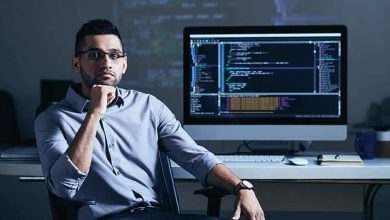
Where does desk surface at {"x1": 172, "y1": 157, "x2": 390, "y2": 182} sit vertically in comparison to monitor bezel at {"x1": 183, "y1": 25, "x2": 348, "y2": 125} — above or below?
below

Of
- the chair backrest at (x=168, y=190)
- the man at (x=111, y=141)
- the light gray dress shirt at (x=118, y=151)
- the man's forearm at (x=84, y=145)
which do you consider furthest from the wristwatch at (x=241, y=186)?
the man's forearm at (x=84, y=145)

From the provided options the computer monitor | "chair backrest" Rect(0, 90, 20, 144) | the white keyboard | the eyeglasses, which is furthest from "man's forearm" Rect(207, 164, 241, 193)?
"chair backrest" Rect(0, 90, 20, 144)

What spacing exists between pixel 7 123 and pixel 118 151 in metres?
1.23

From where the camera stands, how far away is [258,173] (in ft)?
8.20

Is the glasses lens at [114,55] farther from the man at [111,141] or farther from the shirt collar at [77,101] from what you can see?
the shirt collar at [77,101]

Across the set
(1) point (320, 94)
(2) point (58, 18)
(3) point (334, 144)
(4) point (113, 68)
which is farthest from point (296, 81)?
(2) point (58, 18)

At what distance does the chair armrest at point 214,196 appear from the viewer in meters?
2.22

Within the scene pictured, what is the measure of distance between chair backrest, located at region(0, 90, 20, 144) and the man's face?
118 centimetres

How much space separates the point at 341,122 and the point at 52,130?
1.30 meters

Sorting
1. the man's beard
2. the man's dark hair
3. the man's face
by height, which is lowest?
the man's beard

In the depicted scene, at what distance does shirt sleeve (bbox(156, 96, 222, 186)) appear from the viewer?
2.39m

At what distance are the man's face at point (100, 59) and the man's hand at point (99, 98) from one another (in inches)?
1.8

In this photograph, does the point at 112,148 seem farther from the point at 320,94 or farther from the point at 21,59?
the point at 21,59

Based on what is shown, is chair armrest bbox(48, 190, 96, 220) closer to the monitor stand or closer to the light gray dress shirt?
the light gray dress shirt
